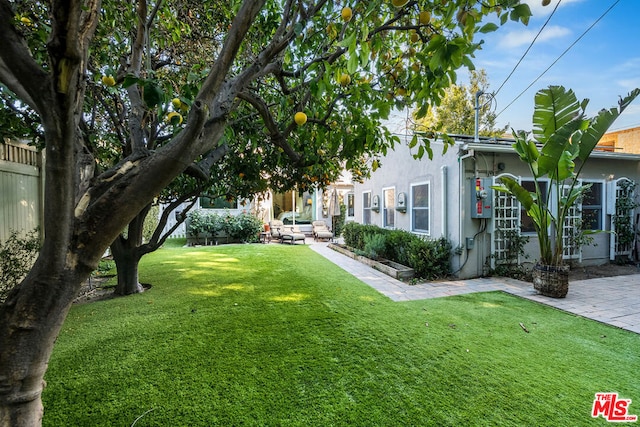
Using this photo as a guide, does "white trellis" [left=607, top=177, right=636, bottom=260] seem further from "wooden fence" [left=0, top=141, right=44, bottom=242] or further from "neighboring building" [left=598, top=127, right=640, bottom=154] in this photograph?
"wooden fence" [left=0, top=141, right=44, bottom=242]

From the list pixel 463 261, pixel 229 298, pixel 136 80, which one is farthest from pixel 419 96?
pixel 463 261

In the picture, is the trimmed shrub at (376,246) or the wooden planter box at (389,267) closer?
the wooden planter box at (389,267)

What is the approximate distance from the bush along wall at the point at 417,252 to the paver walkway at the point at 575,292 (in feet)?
1.68

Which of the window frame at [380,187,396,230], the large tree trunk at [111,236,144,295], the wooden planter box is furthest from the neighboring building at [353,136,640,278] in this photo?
the large tree trunk at [111,236,144,295]

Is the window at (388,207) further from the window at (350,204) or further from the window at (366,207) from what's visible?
the window at (350,204)

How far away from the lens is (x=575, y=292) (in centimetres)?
628

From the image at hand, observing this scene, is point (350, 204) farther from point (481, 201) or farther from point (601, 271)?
point (601, 271)

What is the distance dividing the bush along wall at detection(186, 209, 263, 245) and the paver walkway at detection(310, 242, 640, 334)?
841 centimetres

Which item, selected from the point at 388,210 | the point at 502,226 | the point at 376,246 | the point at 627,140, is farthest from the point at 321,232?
the point at 627,140

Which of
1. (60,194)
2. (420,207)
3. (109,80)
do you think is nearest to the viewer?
(60,194)

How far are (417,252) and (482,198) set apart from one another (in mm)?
2145

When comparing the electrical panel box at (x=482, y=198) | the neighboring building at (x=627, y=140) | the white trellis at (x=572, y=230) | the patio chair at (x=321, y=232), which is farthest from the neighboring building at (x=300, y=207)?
the neighboring building at (x=627, y=140)

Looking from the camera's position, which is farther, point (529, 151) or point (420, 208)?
point (420, 208)

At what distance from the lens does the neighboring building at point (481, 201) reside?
24.5 feet
